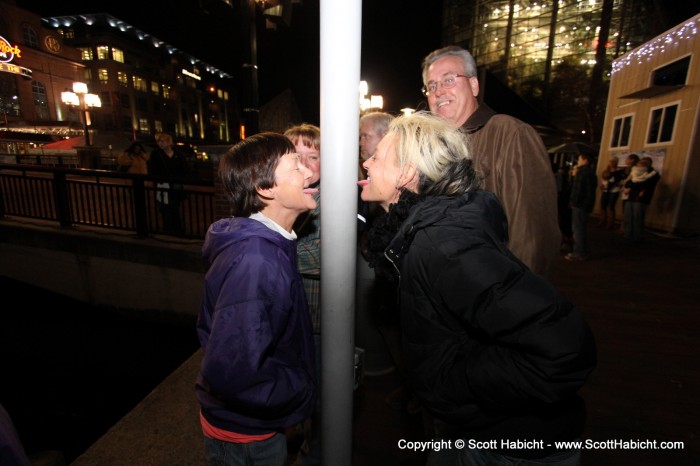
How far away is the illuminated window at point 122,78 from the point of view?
48.9 metres

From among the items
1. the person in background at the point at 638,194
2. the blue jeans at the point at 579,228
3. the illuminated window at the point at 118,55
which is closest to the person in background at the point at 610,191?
the person in background at the point at 638,194

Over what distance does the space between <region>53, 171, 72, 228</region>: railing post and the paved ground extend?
4.91 m

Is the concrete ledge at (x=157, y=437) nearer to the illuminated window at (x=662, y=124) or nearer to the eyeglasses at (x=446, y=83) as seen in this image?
the eyeglasses at (x=446, y=83)

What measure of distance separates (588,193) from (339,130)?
7.97 metres

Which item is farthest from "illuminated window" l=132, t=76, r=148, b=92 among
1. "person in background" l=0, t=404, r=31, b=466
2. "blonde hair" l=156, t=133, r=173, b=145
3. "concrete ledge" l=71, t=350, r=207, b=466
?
"person in background" l=0, t=404, r=31, b=466

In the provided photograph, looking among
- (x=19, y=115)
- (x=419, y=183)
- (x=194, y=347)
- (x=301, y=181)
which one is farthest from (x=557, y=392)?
(x=19, y=115)

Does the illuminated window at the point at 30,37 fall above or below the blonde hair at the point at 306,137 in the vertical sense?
above

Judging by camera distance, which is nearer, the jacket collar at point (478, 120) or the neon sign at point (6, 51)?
the jacket collar at point (478, 120)

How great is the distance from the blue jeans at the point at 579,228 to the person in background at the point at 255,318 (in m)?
7.49

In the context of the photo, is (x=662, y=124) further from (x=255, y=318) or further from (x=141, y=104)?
(x=141, y=104)

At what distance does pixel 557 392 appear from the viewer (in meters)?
1.06

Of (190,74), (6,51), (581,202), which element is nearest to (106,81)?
(190,74)

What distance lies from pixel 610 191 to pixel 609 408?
10.1 m

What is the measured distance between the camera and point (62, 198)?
21.0 feet
